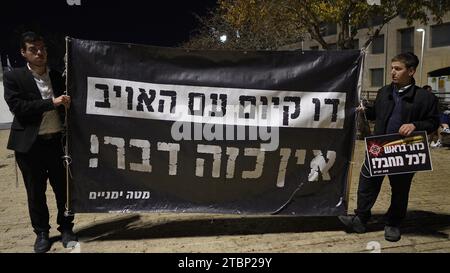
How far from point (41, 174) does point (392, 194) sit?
11.6ft

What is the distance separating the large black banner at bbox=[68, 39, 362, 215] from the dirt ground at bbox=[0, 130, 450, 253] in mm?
331

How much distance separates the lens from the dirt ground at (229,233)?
4.37m

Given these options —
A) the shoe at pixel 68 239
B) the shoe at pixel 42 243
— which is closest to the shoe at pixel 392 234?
the shoe at pixel 68 239

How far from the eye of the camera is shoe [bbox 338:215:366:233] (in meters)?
4.72

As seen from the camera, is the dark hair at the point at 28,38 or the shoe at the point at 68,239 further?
the shoe at the point at 68,239

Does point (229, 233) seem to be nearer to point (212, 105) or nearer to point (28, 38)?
point (212, 105)

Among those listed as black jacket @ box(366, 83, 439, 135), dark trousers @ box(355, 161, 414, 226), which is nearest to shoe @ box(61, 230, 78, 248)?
dark trousers @ box(355, 161, 414, 226)

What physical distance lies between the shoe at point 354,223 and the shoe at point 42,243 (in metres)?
3.06

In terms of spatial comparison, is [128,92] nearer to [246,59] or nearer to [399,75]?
[246,59]

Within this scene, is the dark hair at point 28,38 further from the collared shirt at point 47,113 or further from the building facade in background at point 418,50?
the building facade in background at point 418,50

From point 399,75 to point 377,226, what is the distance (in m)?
1.76

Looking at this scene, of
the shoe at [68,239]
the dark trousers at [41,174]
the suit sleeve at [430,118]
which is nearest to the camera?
the dark trousers at [41,174]

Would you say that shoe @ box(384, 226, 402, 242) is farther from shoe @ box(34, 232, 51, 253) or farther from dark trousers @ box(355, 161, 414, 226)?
shoe @ box(34, 232, 51, 253)

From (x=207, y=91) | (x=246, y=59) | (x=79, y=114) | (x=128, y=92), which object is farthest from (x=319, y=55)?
(x=79, y=114)
